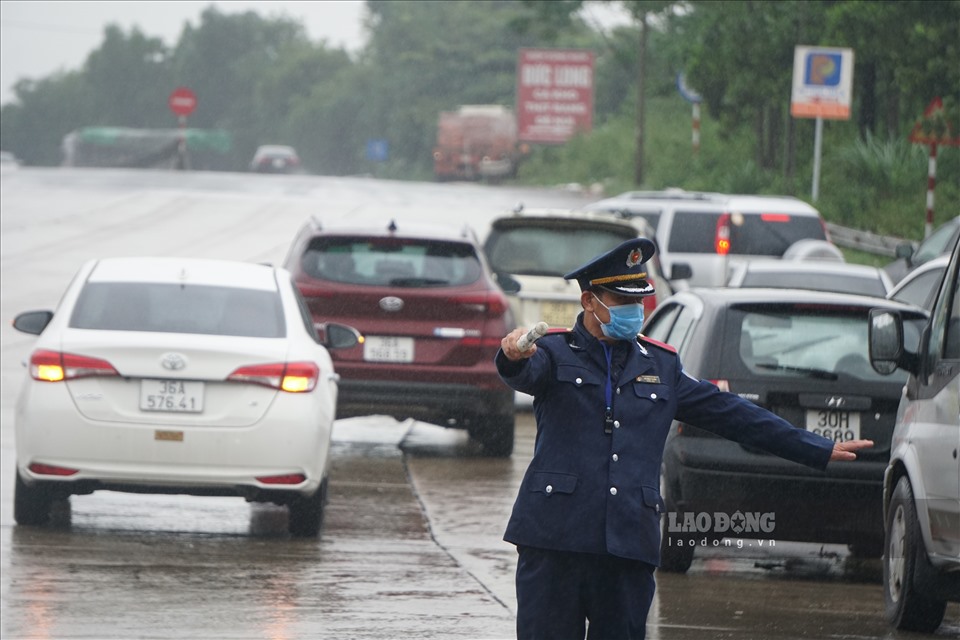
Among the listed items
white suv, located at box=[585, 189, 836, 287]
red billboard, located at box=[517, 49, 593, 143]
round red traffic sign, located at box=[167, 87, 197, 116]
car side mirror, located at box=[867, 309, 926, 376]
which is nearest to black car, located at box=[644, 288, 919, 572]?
car side mirror, located at box=[867, 309, 926, 376]

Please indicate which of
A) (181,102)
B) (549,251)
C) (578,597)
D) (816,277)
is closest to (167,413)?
(578,597)

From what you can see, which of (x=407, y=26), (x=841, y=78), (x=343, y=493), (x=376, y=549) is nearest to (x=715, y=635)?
(x=376, y=549)

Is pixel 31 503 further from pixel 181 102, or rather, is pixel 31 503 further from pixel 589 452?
pixel 181 102

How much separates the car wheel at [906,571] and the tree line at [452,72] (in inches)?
913

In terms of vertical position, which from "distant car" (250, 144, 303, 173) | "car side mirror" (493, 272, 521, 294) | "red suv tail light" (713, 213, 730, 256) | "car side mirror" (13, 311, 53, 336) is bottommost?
"distant car" (250, 144, 303, 173)

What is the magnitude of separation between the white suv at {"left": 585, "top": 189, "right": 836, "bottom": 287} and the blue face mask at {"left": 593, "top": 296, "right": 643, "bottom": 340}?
16.1 meters

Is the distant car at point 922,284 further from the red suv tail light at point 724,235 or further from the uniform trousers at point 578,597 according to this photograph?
the uniform trousers at point 578,597

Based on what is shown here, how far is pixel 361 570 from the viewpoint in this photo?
980 cm

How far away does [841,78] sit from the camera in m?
35.6

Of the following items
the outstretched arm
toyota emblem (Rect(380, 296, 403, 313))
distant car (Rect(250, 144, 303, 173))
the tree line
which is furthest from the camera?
distant car (Rect(250, 144, 303, 173))

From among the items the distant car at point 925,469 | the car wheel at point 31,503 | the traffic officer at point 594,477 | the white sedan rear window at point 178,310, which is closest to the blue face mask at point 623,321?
the traffic officer at point 594,477

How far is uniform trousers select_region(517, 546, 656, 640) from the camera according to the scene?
5461 mm

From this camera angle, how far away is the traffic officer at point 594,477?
5449 millimetres

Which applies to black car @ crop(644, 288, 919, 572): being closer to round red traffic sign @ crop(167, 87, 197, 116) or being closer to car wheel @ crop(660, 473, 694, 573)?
car wheel @ crop(660, 473, 694, 573)
